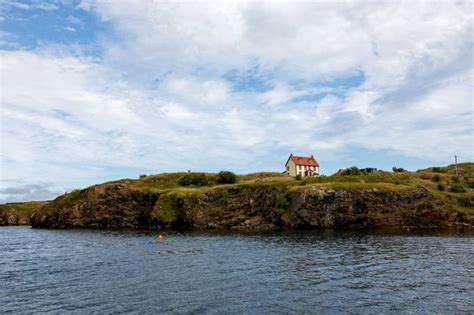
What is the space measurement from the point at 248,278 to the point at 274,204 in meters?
71.0

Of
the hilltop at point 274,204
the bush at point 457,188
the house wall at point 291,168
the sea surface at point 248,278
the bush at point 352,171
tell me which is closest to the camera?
the sea surface at point 248,278

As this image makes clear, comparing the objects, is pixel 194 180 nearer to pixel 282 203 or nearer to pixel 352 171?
pixel 282 203

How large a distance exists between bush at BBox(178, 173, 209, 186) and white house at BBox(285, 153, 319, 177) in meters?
38.6

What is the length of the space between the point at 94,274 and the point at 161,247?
26158mm

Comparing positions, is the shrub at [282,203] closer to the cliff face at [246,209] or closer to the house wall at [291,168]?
the cliff face at [246,209]

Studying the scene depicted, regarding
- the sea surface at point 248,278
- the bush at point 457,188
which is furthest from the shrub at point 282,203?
the bush at point 457,188

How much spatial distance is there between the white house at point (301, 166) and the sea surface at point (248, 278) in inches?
3586

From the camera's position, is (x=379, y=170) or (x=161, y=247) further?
(x=379, y=170)

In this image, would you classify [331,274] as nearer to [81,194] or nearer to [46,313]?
[46,313]

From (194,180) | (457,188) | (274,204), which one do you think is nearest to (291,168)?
(194,180)

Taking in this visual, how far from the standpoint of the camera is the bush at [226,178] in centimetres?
14489

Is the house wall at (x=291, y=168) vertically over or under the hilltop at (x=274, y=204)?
over

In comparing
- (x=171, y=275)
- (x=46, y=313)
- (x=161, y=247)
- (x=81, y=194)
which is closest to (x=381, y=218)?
(x=161, y=247)

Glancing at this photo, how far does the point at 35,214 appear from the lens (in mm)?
152625
